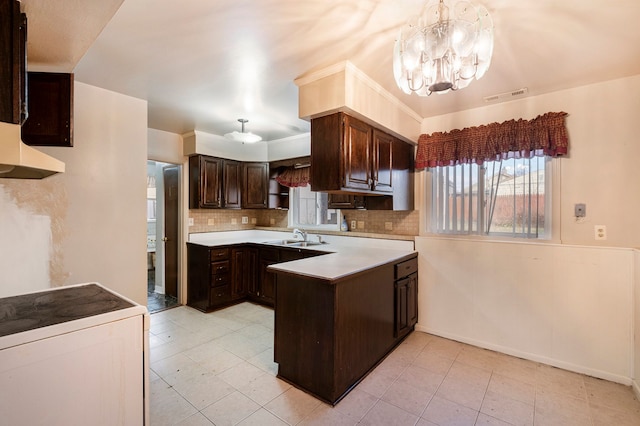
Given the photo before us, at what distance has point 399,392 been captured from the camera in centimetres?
216

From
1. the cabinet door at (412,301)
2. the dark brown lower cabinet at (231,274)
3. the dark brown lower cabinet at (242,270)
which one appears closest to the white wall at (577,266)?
the cabinet door at (412,301)

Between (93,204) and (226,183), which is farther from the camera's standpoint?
(226,183)

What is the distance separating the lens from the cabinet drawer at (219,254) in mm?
3855

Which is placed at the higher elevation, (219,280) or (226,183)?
(226,183)

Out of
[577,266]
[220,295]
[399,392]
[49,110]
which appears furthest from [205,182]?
[577,266]

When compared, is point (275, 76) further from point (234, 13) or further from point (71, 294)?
point (71, 294)

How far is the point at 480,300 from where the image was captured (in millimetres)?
2920

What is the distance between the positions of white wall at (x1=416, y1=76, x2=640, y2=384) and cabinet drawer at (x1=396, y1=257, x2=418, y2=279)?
1.51 ft

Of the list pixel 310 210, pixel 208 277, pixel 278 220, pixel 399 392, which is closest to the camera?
pixel 399 392

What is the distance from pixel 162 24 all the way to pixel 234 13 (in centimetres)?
47

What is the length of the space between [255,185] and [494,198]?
3.36m

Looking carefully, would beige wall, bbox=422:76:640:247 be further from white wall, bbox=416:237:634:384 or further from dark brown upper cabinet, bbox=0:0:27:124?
dark brown upper cabinet, bbox=0:0:27:124

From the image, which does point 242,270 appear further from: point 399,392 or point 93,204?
point 399,392

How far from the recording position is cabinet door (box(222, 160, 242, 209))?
4379 mm
